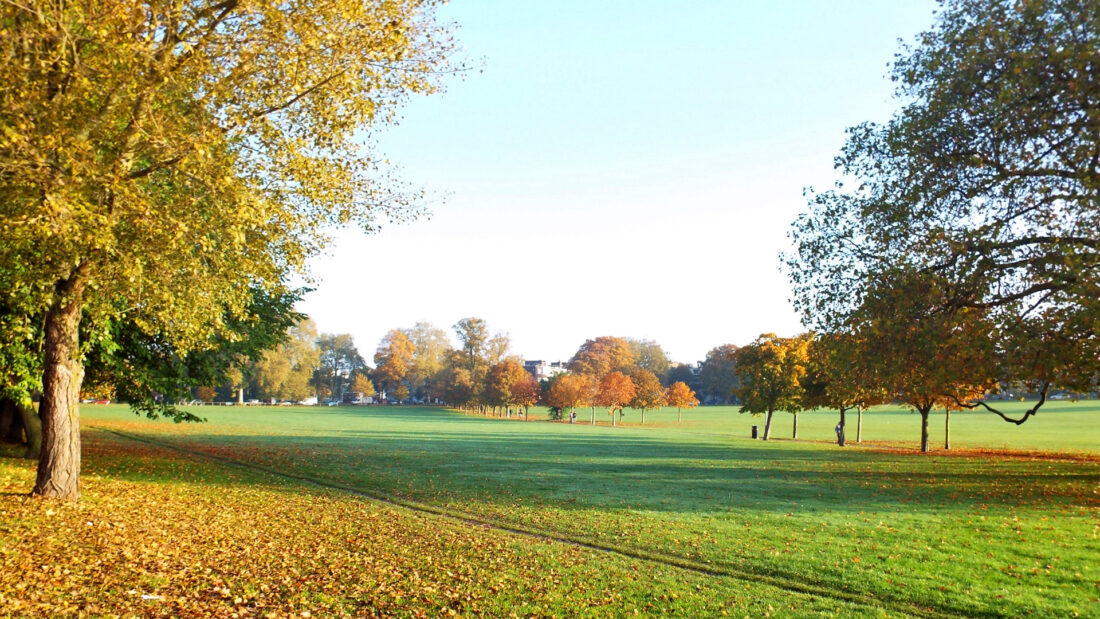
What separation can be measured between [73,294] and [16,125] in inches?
133

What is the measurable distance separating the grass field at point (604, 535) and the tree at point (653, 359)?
128 metres

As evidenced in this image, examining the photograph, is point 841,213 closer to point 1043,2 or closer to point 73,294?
point 1043,2

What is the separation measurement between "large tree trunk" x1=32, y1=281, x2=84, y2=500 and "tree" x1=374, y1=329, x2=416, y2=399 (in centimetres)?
12972

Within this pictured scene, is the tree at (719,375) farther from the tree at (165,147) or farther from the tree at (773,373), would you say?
the tree at (165,147)

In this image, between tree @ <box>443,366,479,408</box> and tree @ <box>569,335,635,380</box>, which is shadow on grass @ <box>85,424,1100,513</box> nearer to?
tree @ <box>443,366,479,408</box>

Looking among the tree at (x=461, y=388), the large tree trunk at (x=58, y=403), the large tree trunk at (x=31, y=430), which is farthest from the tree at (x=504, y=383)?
the large tree trunk at (x=58, y=403)

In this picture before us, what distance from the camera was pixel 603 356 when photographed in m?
134

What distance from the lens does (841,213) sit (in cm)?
2066

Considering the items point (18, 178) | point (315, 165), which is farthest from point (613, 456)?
point (18, 178)

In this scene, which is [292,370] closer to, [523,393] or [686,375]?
[523,393]

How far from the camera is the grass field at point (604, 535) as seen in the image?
907cm

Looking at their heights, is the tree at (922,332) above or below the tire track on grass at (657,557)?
above

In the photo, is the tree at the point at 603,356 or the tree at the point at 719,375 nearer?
the tree at the point at 603,356

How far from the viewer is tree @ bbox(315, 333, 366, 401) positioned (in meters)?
150
